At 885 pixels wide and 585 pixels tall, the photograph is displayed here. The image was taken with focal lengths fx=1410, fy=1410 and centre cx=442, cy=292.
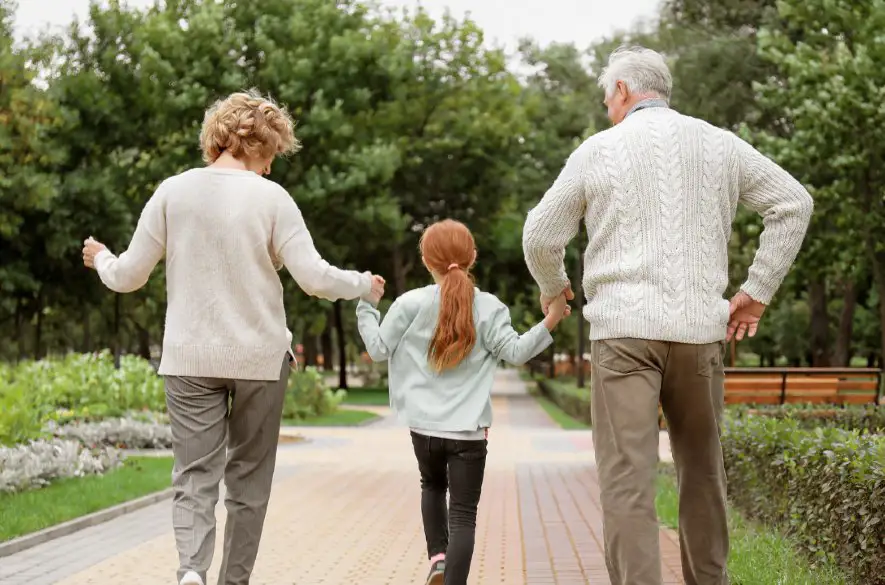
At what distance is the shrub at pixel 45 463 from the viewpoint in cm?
1162

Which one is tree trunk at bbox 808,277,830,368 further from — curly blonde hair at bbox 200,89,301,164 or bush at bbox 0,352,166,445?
curly blonde hair at bbox 200,89,301,164

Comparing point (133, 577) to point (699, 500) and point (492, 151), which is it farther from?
point (492, 151)

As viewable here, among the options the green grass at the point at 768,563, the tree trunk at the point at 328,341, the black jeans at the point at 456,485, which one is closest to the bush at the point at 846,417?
the green grass at the point at 768,563

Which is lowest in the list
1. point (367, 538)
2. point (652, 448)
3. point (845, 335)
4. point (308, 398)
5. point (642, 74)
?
point (308, 398)

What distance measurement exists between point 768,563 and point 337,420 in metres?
23.4

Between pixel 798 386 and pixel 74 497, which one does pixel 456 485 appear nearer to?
pixel 74 497

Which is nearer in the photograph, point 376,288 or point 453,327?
point 376,288

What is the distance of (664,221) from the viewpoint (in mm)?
4484

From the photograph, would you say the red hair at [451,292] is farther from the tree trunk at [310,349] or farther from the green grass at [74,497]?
the tree trunk at [310,349]

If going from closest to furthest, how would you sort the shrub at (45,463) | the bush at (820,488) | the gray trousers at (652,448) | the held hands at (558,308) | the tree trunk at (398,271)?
the gray trousers at (652,448)
the held hands at (558,308)
the bush at (820,488)
the shrub at (45,463)
the tree trunk at (398,271)

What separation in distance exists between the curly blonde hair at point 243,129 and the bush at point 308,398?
2475 cm

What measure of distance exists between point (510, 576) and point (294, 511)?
14.0 ft

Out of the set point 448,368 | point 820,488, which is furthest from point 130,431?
point 448,368

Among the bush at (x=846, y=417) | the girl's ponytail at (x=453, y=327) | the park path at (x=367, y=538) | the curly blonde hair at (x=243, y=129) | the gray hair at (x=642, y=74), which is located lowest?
the park path at (x=367, y=538)
